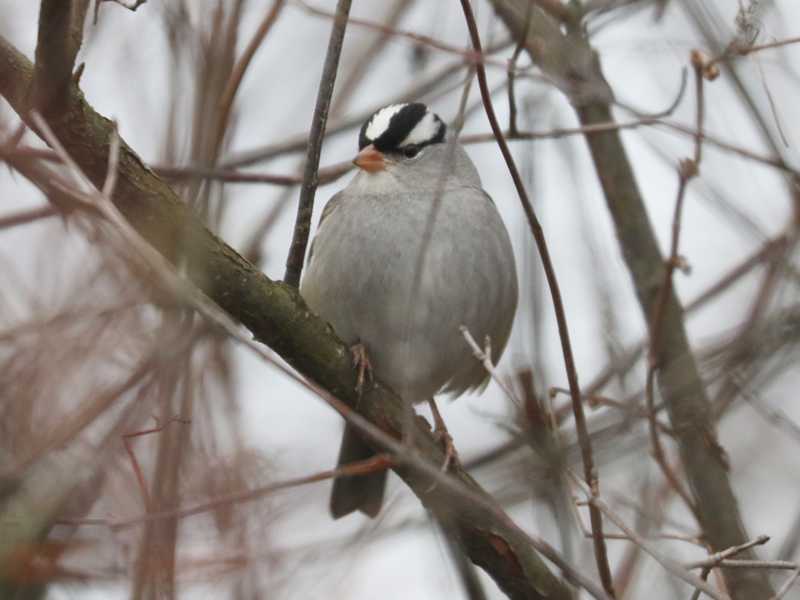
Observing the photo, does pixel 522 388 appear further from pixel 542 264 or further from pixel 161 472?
pixel 161 472

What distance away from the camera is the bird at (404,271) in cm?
435

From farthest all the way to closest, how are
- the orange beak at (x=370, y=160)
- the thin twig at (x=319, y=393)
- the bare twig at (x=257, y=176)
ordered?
the orange beak at (x=370, y=160) → the bare twig at (x=257, y=176) → the thin twig at (x=319, y=393)

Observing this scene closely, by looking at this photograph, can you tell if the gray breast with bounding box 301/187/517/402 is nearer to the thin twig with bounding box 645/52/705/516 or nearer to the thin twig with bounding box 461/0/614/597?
the thin twig with bounding box 645/52/705/516

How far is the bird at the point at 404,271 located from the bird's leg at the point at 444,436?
0.05 metres

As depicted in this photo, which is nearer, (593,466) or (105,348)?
(593,466)

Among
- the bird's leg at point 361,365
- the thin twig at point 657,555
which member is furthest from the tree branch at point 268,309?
the thin twig at point 657,555

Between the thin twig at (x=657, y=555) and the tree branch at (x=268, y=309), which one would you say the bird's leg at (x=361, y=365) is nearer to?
the tree branch at (x=268, y=309)

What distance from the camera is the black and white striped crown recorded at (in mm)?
4836

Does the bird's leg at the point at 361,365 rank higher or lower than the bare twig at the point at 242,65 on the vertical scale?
lower

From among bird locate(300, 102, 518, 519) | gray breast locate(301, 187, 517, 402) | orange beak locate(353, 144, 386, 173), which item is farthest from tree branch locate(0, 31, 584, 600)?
orange beak locate(353, 144, 386, 173)

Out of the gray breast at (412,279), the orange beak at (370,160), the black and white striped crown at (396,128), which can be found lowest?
the gray breast at (412,279)

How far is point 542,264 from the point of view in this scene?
2.82m

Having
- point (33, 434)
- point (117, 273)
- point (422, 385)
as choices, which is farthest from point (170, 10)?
point (422, 385)

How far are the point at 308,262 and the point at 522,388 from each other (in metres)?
2.58
